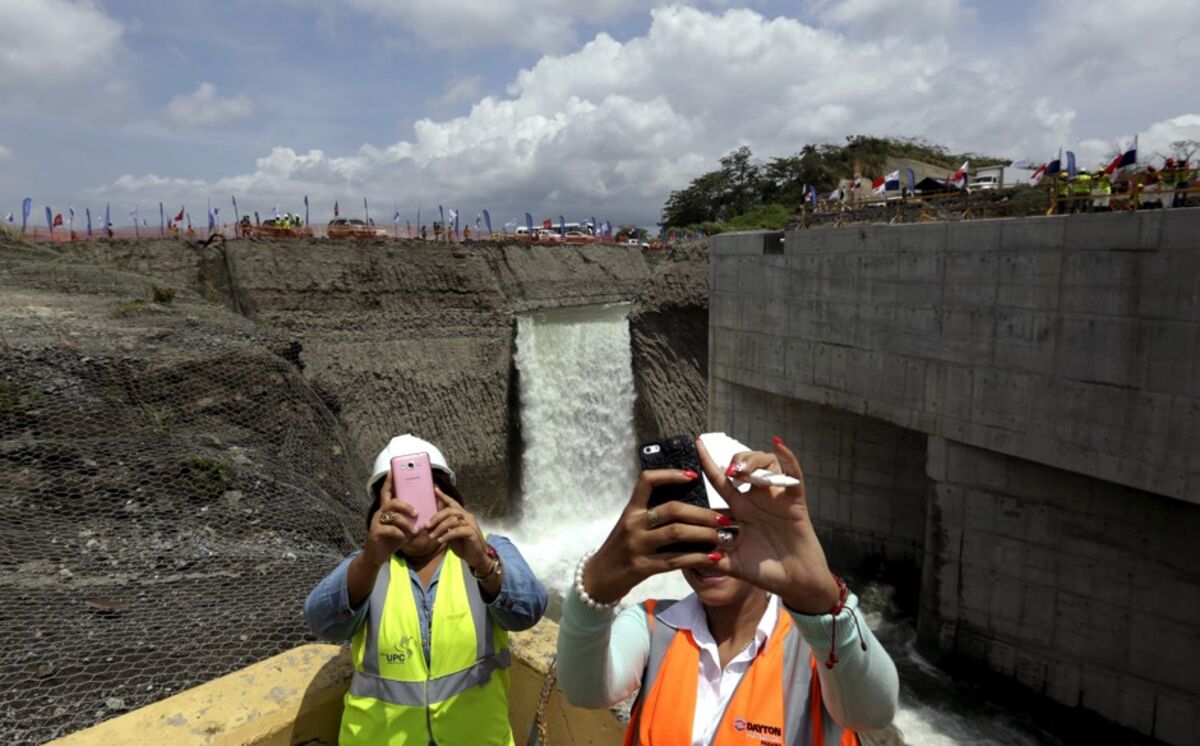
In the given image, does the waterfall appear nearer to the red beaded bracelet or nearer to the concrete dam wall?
the concrete dam wall

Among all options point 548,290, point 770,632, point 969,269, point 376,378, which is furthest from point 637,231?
point 770,632

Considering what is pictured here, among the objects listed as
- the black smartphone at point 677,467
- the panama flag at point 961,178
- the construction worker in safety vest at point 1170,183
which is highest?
the panama flag at point 961,178

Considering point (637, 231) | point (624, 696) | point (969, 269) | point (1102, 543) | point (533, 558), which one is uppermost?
point (637, 231)

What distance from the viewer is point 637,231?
50.4 metres

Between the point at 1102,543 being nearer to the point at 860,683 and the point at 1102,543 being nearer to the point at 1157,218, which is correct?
the point at 1157,218

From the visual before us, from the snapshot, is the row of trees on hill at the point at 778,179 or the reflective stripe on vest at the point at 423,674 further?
the row of trees on hill at the point at 778,179

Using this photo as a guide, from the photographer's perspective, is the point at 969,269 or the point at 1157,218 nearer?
the point at 1157,218

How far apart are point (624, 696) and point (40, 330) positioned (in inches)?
404

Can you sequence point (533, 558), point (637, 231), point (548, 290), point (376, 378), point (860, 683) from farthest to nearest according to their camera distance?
point (637, 231) < point (548, 290) < point (376, 378) < point (533, 558) < point (860, 683)

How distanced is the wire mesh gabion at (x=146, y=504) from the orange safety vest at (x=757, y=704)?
292 cm

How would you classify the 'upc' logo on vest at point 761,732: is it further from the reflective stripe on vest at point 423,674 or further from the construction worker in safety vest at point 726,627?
the reflective stripe on vest at point 423,674

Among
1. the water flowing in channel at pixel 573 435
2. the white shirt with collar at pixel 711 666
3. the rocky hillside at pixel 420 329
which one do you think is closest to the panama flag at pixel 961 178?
the rocky hillside at pixel 420 329

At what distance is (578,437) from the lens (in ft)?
71.3

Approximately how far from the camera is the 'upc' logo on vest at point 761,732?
1.93 metres
